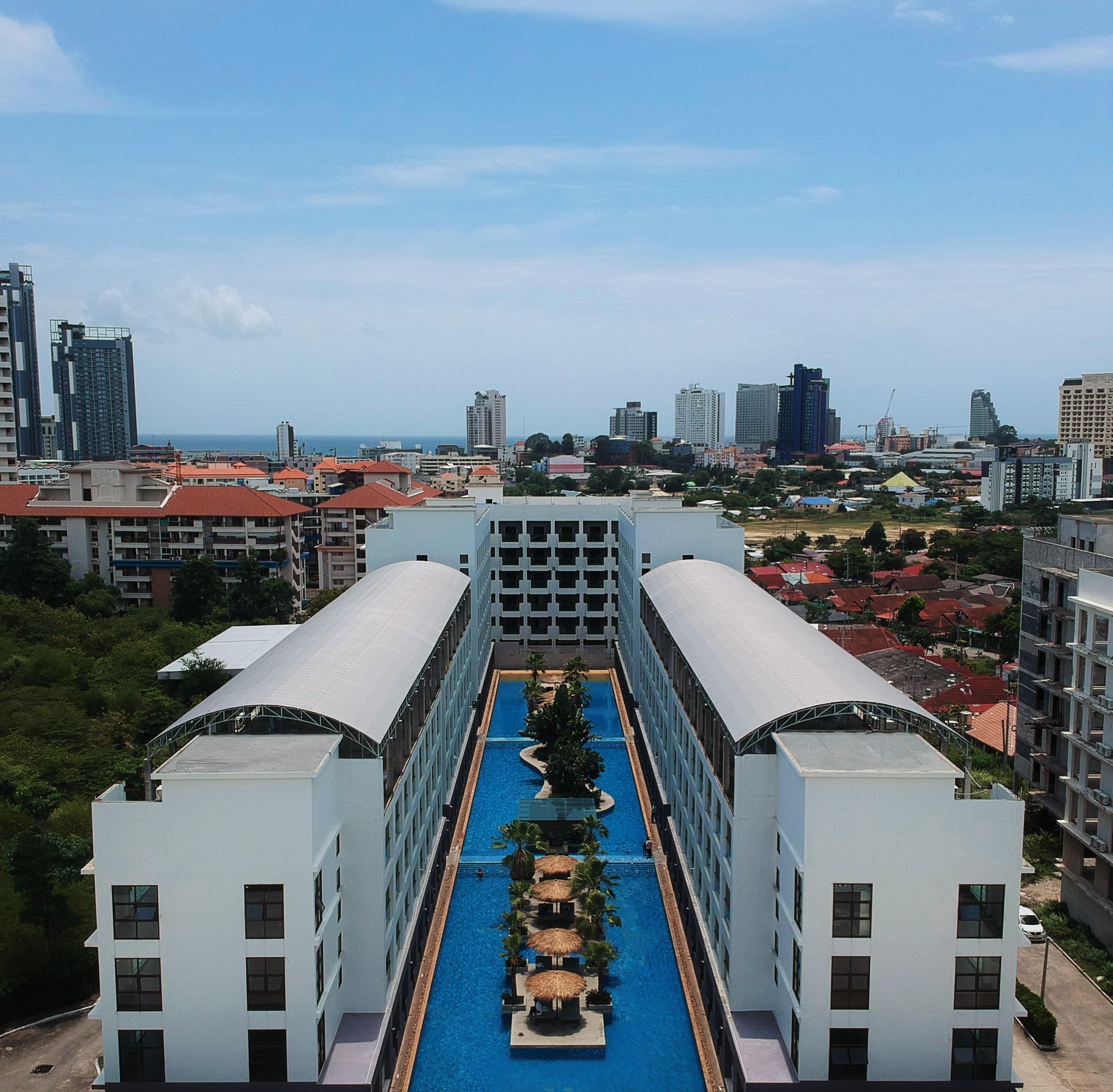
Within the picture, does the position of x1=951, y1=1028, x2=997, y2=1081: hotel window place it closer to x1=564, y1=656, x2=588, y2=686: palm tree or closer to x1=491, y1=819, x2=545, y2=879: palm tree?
x1=491, y1=819, x2=545, y2=879: palm tree

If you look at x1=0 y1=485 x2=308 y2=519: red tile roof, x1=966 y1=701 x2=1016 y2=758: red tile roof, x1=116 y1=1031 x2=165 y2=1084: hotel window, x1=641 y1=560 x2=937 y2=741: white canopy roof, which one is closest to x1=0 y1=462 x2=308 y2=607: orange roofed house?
x1=0 y1=485 x2=308 y2=519: red tile roof

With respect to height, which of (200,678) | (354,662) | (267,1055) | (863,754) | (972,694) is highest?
(354,662)

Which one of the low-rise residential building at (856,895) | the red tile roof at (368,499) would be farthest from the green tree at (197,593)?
the low-rise residential building at (856,895)

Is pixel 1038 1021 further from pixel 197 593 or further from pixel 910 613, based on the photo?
pixel 197 593

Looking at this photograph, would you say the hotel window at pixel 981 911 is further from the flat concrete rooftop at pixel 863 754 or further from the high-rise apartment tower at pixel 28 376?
the high-rise apartment tower at pixel 28 376

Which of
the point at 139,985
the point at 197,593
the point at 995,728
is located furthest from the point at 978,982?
the point at 197,593
